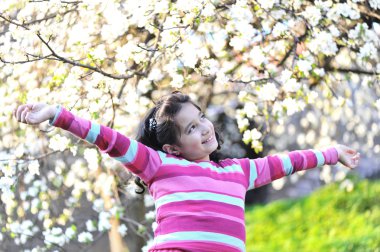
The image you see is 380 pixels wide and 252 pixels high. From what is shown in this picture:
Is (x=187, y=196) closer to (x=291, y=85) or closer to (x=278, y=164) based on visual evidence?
(x=278, y=164)

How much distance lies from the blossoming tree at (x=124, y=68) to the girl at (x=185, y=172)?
809 millimetres

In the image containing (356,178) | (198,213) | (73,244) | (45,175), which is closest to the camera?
(198,213)

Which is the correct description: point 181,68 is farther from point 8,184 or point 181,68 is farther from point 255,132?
point 8,184

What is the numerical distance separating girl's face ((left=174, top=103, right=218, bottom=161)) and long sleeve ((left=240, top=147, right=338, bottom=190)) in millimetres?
197

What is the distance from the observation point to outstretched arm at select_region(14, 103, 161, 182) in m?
2.63

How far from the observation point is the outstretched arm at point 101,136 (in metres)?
2.63

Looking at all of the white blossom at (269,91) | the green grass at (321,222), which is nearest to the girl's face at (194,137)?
the white blossom at (269,91)

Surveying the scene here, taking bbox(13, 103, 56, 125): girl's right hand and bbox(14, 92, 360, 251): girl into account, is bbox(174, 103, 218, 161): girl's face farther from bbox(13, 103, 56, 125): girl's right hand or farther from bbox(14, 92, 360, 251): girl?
bbox(13, 103, 56, 125): girl's right hand

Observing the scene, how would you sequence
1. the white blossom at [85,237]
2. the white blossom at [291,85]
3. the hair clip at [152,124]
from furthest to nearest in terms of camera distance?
the white blossom at [85,237]
the white blossom at [291,85]
the hair clip at [152,124]

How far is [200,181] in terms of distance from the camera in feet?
9.70

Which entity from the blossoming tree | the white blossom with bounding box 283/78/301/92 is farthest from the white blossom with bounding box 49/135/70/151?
the white blossom with bounding box 283/78/301/92

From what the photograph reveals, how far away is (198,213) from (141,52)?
49.4 inches

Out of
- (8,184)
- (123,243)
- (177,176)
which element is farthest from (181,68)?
(123,243)

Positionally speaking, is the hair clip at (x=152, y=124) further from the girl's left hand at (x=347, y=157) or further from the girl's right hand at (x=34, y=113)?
the girl's left hand at (x=347, y=157)
